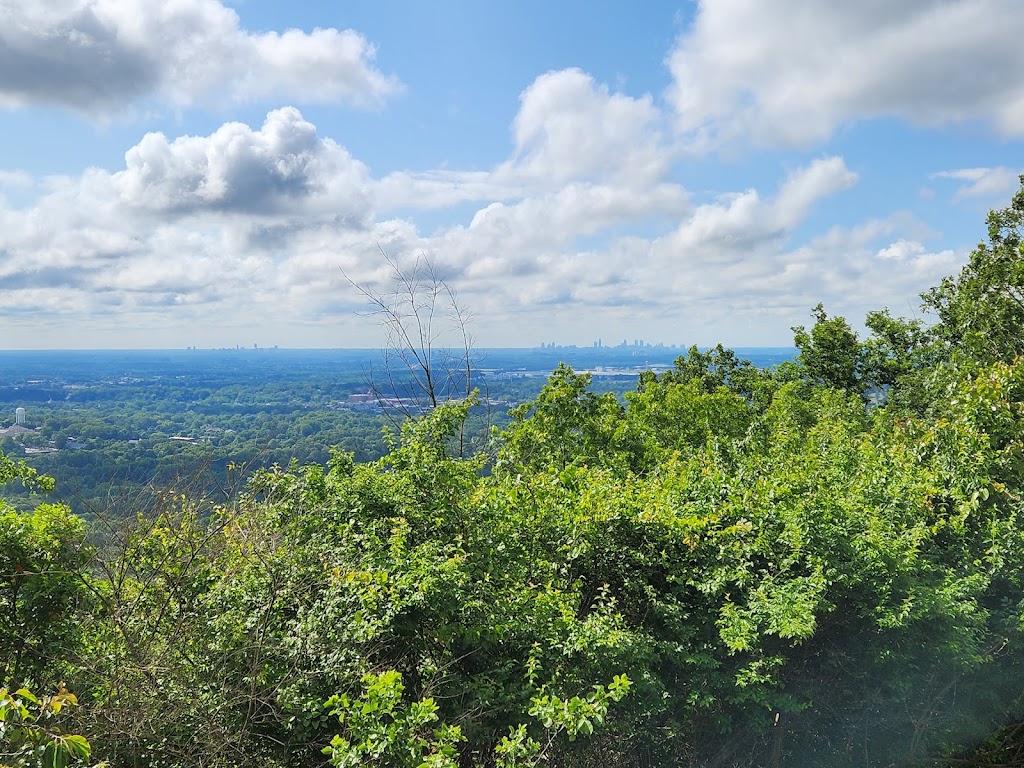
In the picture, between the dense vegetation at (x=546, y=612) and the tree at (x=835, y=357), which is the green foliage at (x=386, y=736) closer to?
the dense vegetation at (x=546, y=612)

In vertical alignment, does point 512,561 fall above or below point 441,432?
below

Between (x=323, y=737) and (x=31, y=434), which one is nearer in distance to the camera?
(x=323, y=737)

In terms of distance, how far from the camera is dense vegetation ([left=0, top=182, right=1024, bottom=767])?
5023mm

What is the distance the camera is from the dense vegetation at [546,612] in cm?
502

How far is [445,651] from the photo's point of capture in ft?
17.8

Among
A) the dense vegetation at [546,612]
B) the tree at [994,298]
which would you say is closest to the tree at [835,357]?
the tree at [994,298]

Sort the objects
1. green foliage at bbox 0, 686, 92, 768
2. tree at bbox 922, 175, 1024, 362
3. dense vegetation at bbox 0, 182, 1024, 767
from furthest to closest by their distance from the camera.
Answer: tree at bbox 922, 175, 1024, 362 < dense vegetation at bbox 0, 182, 1024, 767 < green foliage at bbox 0, 686, 92, 768

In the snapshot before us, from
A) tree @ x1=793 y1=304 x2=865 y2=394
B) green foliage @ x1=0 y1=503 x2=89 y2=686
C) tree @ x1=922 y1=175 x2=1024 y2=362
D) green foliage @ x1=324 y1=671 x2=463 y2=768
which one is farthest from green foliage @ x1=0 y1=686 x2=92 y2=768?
tree @ x1=793 y1=304 x2=865 y2=394

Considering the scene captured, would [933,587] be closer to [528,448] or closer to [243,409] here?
[528,448]

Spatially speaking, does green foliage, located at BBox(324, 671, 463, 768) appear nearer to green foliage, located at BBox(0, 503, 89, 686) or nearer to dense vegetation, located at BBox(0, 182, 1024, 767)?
dense vegetation, located at BBox(0, 182, 1024, 767)

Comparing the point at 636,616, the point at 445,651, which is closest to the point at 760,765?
the point at 636,616

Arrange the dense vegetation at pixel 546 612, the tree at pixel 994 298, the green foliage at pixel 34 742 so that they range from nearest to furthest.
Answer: the green foliage at pixel 34 742
the dense vegetation at pixel 546 612
the tree at pixel 994 298

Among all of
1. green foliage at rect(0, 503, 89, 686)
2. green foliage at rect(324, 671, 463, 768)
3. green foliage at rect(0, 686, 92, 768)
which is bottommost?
green foliage at rect(324, 671, 463, 768)

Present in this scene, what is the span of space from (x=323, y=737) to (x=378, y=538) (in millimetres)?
1798
